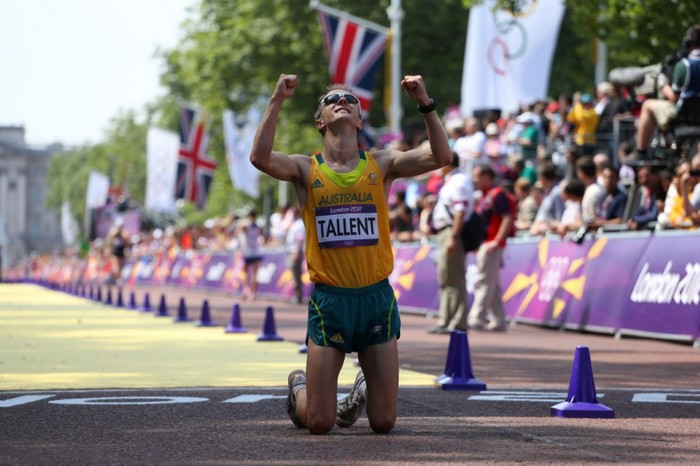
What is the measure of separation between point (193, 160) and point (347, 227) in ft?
157

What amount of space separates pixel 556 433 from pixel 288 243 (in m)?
23.5

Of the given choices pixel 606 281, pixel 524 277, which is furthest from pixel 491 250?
pixel 606 281

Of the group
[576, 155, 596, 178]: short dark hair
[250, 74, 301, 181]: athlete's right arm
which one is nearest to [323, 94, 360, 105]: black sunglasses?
[250, 74, 301, 181]: athlete's right arm

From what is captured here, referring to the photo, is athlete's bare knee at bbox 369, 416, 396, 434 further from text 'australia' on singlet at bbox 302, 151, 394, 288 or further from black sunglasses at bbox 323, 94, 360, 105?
black sunglasses at bbox 323, 94, 360, 105

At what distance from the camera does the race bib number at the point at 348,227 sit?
28.0 ft

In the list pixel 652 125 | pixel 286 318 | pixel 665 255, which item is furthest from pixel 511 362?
pixel 286 318

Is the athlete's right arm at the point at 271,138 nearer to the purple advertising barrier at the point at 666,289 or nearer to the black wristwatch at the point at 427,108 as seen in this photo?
the black wristwatch at the point at 427,108

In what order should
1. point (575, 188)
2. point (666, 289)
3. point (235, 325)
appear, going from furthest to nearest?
1. point (575, 188)
2. point (235, 325)
3. point (666, 289)

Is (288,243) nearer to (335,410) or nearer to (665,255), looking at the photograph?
(665,255)

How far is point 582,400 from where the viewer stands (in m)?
9.43

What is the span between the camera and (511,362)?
14.4 metres

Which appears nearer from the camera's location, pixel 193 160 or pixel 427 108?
pixel 427 108

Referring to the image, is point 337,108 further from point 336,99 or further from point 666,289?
point 666,289

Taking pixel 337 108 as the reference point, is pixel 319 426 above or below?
below
